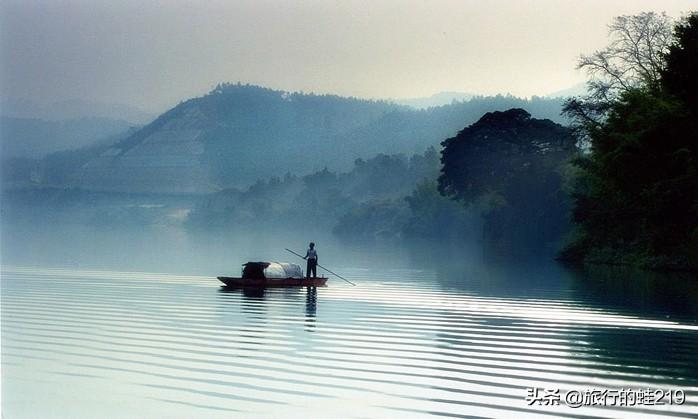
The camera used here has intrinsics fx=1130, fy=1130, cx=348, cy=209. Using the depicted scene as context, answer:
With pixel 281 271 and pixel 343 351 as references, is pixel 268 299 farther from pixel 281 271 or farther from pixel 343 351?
pixel 343 351

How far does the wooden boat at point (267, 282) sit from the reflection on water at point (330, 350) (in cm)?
43

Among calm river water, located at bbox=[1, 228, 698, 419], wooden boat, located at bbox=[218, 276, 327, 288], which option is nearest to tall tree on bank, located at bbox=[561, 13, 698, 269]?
calm river water, located at bbox=[1, 228, 698, 419]

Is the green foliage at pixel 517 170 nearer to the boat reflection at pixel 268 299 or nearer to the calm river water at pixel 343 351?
the calm river water at pixel 343 351

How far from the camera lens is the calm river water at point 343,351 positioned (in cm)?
1634

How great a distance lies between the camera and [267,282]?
1512 inches

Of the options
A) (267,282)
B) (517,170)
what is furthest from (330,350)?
(517,170)

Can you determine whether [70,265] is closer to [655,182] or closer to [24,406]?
[655,182]

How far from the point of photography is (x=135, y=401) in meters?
16.4

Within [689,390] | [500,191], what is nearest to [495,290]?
[689,390]

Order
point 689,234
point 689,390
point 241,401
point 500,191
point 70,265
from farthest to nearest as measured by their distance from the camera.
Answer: point 500,191
point 70,265
point 689,234
point 689,390
point 241,401

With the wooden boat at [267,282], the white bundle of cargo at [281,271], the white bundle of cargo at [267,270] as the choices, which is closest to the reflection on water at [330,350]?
the wooden boat at [267,282]

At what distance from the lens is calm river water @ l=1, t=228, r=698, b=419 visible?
16.3 metres

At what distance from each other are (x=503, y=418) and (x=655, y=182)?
32.7 m

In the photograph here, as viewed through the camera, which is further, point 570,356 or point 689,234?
point 689,234
